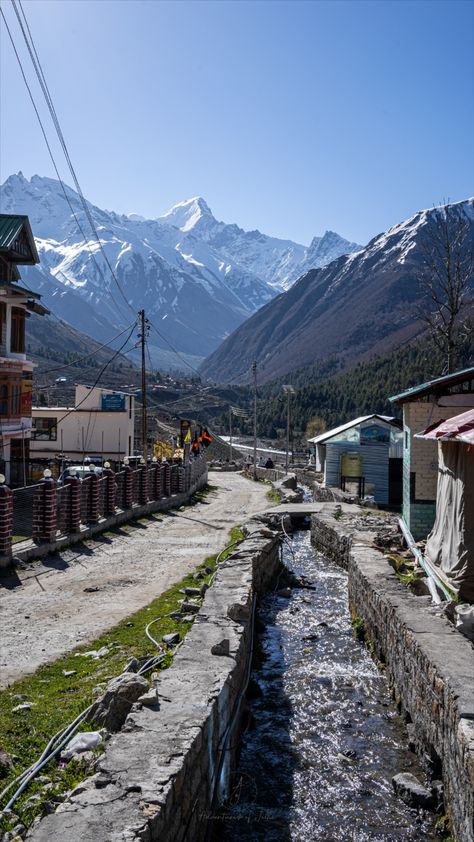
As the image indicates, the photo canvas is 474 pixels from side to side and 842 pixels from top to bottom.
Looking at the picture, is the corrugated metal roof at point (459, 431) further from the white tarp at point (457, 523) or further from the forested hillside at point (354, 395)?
the forested hillside at point (354, 395)

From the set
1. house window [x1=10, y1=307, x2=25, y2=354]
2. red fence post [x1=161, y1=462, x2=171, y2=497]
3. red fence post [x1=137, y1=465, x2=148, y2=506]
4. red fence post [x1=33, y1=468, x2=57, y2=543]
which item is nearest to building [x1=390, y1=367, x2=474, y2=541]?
red fence post [x1=33, y1=468, x2=57, y2=543]

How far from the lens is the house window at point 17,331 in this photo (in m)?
36.9

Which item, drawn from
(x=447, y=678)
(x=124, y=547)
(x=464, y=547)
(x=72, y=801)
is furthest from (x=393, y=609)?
(x=124, y=547)

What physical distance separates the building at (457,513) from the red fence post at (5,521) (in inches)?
380

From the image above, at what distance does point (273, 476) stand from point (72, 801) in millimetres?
51516

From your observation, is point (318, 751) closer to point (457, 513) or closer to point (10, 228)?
point (457, 513)

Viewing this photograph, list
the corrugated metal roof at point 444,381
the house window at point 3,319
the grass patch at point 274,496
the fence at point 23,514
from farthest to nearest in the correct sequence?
the grass patch at point 274,496 < the house window at point 3,319 < the fence at point 23,514 < the corrugated metal roof at point 444,381

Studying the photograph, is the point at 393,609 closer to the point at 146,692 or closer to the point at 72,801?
the point at 146,692

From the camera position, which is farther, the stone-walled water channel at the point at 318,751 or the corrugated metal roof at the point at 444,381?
the corrugated metal roof at the point at 444,381

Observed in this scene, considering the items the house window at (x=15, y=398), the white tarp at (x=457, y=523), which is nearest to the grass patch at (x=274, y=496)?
the house window at (x=15, y=398)

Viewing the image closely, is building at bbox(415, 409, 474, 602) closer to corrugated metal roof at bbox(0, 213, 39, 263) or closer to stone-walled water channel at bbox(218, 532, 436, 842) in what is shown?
stone-walled water channel at bbox(218, 532, 436, 842)

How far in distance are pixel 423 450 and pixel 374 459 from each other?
16.6 m

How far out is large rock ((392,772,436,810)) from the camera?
7.31 m

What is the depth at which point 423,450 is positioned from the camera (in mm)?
19781
